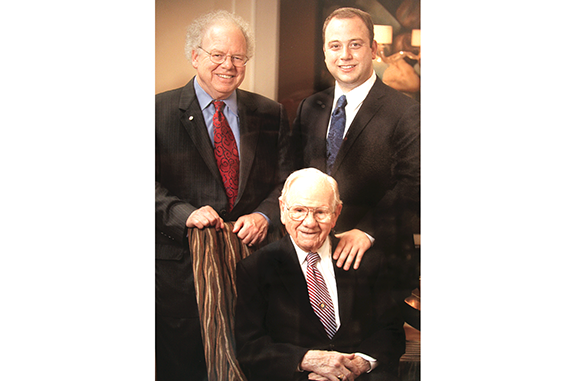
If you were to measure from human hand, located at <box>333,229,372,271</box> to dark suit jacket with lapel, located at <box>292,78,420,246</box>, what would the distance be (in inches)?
1.1

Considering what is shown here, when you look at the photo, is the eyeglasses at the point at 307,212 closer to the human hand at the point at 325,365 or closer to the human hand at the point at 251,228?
the human hand at the point at 251,228

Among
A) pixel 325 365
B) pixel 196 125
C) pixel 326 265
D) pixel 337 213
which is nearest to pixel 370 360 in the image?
pixel 325 365

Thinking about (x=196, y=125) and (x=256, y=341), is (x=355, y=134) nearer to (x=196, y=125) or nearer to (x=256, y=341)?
(x=196, y=125)

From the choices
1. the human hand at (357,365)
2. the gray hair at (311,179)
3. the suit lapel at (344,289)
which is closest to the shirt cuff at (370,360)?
the human hand at (357,365)

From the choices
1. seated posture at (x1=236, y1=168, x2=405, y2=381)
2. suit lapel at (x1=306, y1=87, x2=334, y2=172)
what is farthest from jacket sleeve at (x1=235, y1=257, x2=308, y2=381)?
suit lapel at (x1=306, y1=87, x2=334, y2=172)

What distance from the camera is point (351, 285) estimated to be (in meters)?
1.72

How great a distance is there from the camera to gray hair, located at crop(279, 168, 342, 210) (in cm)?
170

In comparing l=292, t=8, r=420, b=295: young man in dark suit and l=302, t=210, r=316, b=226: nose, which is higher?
l=292, t=8, r=420, b=295: young man in dark suit

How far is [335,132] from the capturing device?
1.72 meters

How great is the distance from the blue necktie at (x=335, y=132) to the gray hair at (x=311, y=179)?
36mm

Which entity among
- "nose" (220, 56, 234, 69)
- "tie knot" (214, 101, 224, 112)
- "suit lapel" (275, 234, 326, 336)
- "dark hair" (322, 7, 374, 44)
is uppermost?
"dark hair" (322, 7, 374, 44)

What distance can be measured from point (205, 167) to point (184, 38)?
1.67ft

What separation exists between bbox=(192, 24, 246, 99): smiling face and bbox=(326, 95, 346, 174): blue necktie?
394mm

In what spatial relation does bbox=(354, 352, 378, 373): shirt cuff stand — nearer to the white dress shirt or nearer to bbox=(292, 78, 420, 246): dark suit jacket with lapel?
the white dress shirt
